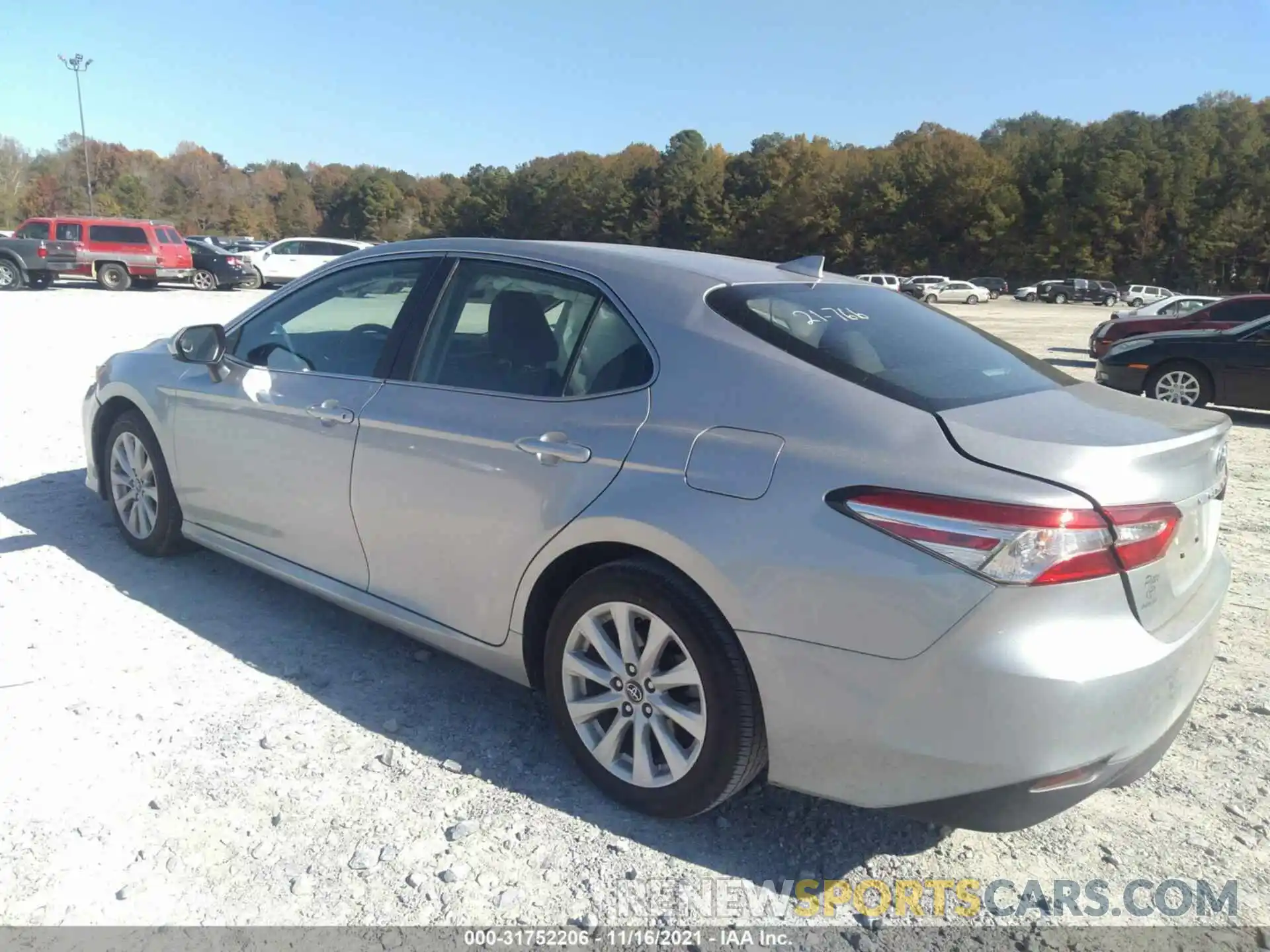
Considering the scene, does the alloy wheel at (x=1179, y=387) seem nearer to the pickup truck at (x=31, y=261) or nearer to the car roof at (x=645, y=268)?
the car roof at (x=645, y=268)

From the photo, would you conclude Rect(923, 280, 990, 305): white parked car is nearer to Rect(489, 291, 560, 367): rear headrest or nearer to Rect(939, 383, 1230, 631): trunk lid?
Rect(489, 291, 560, 367): rear headrest

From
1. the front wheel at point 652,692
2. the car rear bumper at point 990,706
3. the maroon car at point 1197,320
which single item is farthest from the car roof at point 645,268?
the maroon car at point 1197,320

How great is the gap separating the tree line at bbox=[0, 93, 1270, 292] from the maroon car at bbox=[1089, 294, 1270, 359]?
214ft

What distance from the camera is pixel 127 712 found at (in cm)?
322

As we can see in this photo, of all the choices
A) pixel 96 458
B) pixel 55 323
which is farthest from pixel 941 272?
pixel 96 458

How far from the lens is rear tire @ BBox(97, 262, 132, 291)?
2764cm

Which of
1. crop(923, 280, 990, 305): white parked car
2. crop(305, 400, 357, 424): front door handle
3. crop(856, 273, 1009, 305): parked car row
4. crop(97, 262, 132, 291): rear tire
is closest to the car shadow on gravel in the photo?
crop(305, 400, 357, 424): front door handle

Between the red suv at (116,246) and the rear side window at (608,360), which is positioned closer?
the rear side window at (608,360)

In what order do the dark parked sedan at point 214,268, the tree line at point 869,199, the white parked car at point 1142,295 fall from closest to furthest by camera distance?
1. the dark parked sedan at point 214,268
2. the white parked car at point 1142,295
3. the tree line at point 869,199

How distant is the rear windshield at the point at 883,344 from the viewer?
2.60m

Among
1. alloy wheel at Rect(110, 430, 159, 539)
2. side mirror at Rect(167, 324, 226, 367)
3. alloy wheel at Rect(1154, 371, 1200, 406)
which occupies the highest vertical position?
side mirror at Rect(167, 324, 226, 367)

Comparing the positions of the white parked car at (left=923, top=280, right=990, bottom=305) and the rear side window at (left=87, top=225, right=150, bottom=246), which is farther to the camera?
the white parked car at (left=923, top=280, right=990, bottom=305)

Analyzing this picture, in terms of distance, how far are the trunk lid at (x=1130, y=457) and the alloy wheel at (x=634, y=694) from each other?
970 mm

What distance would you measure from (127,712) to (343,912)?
4.45 ft
